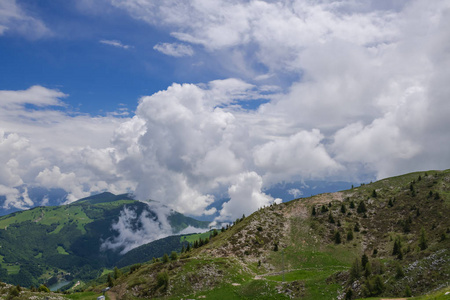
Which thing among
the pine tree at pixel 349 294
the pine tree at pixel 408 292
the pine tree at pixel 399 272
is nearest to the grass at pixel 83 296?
the pine tree at pixel 349 294

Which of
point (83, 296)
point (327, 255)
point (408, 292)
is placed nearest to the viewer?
point (408, 292)

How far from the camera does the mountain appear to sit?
53.5 metres

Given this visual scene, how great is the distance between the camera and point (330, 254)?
103m

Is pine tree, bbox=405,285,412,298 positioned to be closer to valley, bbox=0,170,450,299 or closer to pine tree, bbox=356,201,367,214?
valley, bbox=0,170,450,299

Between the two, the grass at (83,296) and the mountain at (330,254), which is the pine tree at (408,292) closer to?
the mountain at (330,254)

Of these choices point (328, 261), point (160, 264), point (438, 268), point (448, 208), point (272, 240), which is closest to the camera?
point (438, 268)

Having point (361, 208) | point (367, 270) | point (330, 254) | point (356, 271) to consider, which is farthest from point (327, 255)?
point (367, 270)

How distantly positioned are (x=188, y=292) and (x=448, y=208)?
10343 cm

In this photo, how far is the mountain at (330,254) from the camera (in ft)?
175

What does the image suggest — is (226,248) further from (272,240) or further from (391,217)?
(391,217)

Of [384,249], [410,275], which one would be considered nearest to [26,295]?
[410,275]

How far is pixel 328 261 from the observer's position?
323 ft

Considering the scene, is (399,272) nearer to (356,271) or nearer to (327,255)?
(356,271)

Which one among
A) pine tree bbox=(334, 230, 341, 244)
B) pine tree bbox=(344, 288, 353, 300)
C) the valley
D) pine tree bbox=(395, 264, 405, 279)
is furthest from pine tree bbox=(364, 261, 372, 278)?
pine tree bbox=(334, 230, 341, 244)
